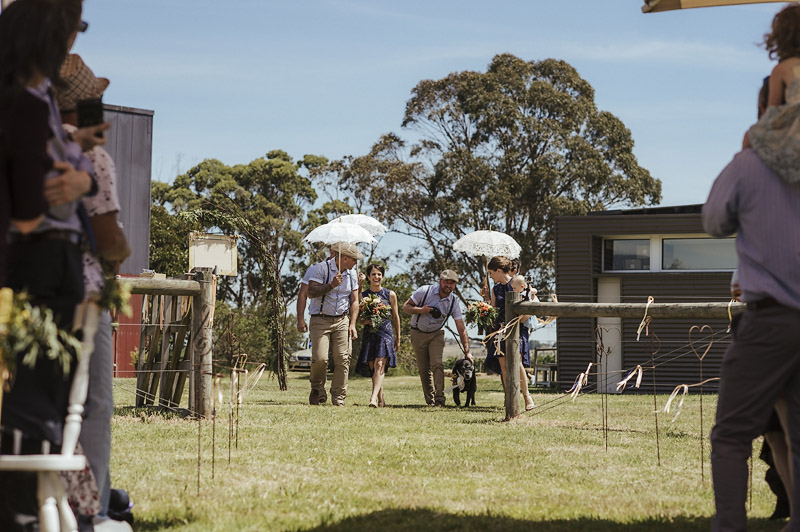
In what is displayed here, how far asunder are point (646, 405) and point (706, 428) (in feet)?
15.1

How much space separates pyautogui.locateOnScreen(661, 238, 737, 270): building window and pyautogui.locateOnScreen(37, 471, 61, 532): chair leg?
23168 millimetres

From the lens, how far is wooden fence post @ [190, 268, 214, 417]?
9125mm

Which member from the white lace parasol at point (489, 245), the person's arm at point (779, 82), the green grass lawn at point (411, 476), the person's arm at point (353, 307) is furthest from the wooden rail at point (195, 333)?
the white lace parasol at point (489, 245)

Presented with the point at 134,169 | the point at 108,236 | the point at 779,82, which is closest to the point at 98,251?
the point at 108,236

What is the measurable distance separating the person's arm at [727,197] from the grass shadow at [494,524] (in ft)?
5.18

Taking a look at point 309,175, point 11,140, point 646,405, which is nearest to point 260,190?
point 309,175

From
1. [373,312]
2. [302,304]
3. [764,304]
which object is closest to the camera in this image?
[764,304]

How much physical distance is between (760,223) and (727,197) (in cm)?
16

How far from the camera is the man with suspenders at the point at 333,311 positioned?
12.0m

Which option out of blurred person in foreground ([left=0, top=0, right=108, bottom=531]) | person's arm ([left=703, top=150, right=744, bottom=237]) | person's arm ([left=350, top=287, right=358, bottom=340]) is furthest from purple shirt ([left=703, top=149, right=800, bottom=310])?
person's arm ([left=350, top=287, right=358, bottom=340])

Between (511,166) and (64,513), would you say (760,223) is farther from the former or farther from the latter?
(511,166)

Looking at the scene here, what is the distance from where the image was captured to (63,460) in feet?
9.93

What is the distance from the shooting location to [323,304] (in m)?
12.1

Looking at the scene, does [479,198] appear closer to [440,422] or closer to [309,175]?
[309,175]
